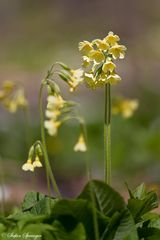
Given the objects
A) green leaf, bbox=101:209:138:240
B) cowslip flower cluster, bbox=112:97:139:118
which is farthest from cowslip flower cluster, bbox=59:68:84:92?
cowslip flower cluster, bbox=112:97:139:118

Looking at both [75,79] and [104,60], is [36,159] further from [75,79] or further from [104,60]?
[104,60]

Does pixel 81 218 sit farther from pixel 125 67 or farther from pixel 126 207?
pixel 125 67

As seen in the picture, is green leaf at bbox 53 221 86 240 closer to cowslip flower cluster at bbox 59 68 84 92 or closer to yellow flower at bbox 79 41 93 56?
cowslip flower cluster at bbox 59 68 84 92

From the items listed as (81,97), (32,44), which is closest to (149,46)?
(81,97)

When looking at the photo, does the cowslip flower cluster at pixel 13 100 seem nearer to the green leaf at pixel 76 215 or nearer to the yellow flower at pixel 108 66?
the yellow flower at pixel 108 66

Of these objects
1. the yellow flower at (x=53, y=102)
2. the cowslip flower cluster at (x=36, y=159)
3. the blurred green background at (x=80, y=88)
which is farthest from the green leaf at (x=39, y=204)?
the blurred green background at (x=80, y=88)

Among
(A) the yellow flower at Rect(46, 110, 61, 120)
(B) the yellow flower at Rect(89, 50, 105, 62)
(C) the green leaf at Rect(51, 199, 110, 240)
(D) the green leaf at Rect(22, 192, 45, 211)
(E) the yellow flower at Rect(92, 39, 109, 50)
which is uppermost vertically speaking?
(E) the yellow flower at Rect(92, 39, 109, 50)

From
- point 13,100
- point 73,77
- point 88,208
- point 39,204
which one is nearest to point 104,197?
point 88,208
